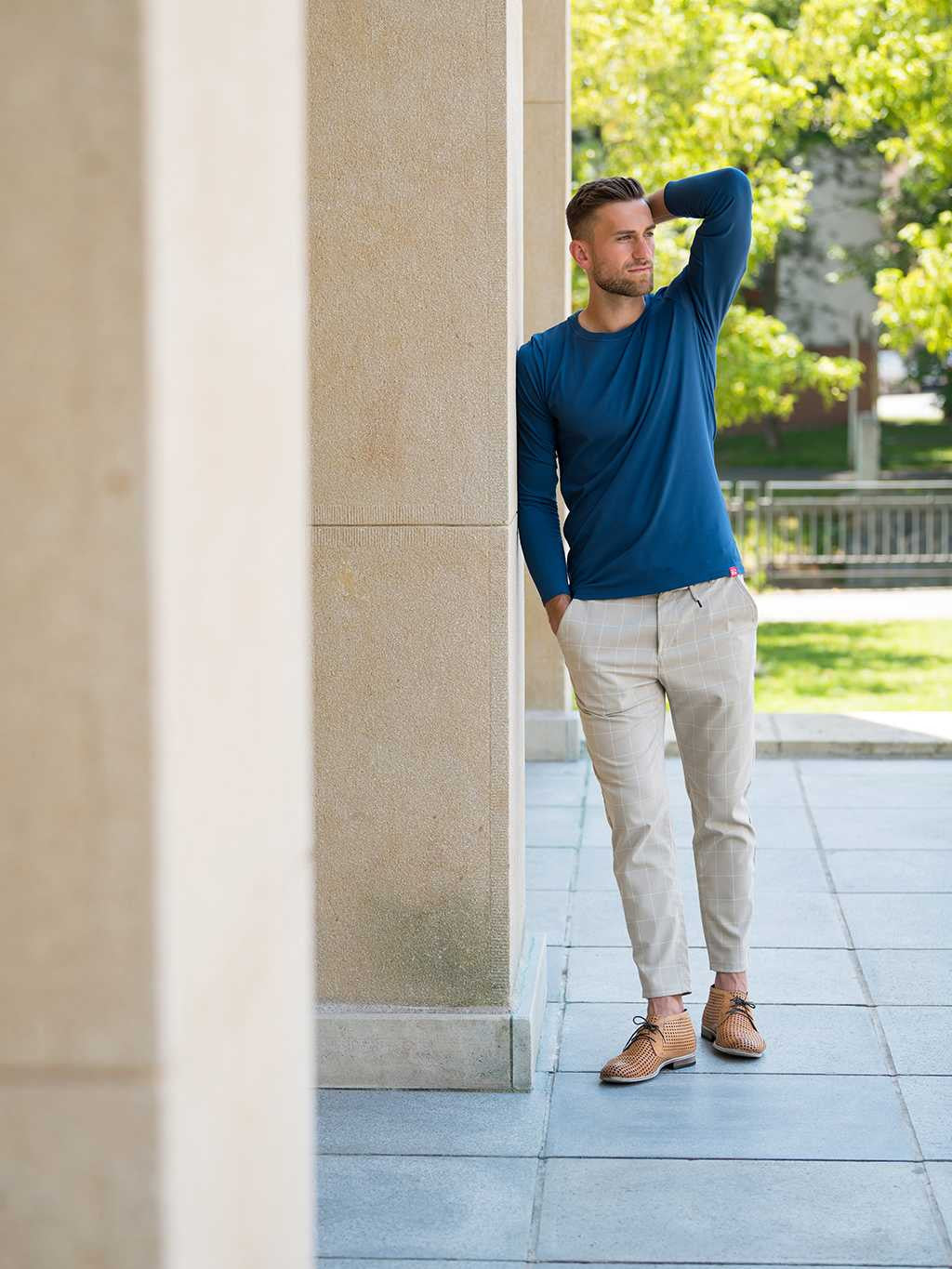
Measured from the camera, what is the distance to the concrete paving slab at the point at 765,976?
18.0ft

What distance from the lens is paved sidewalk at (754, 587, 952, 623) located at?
1895 cm

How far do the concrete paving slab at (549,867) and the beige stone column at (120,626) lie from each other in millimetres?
5072

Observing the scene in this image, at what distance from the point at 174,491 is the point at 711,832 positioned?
11.1 ft

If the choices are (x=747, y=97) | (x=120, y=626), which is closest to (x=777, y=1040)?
(x=120, y=626)

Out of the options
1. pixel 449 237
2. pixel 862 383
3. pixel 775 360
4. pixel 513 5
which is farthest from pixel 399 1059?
pixel 862 383

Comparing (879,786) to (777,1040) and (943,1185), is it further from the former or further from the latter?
(943,1185)

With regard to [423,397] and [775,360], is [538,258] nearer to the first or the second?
[423,397]

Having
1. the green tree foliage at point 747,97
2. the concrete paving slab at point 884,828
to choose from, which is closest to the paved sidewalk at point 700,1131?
the concrete paving slab at point 884,828

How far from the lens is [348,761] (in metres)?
4.71

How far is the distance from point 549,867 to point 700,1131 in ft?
9.73

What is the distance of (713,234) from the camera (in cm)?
472

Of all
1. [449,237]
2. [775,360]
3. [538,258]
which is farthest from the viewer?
[775,360]

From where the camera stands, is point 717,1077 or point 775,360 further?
point 775,360

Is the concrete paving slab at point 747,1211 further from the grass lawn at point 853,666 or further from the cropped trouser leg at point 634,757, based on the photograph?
the grass lawn at point 853,666
